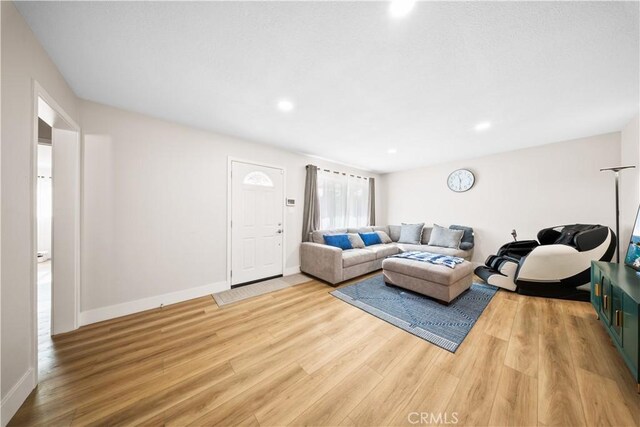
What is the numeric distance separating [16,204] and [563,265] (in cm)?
525

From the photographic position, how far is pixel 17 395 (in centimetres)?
122

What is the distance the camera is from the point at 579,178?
328 centimetres

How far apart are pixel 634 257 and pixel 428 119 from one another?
2.39 m

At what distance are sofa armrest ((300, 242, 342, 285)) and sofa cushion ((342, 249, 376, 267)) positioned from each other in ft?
0.57

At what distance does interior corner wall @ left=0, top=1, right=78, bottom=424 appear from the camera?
115 cm

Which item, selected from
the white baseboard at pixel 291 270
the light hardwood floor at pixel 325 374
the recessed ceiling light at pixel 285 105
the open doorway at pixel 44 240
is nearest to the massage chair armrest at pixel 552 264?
the light hardwood floor at pixel 325 374

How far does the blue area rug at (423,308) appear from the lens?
1992 mm

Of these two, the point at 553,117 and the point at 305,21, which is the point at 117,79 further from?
the point at 553,117

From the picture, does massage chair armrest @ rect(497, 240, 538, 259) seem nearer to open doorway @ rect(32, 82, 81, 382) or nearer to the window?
the window

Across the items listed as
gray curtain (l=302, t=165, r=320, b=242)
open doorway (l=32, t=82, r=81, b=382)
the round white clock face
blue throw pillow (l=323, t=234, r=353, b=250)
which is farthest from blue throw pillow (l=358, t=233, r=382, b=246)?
open doorway (l=32, t=82, r=81, b=382)

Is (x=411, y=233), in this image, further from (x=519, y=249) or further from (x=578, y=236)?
(x=578, y=236)

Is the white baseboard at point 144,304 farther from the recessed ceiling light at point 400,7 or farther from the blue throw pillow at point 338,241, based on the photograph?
the recessed ceiling light at point 400,7

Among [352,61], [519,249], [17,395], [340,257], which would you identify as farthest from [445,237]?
[17,395]

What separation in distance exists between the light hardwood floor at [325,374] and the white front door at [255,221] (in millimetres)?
1103
